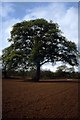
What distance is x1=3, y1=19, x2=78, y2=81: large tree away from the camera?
11.9 metres

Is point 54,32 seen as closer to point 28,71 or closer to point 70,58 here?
point 70,58

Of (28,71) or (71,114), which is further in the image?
(28,71)

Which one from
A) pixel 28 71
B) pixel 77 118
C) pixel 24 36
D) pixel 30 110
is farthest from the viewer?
pixel 24 36

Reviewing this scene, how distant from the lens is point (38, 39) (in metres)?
12.3

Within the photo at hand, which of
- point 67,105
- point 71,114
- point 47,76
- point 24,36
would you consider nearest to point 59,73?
point 47,76

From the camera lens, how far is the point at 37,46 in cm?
1204

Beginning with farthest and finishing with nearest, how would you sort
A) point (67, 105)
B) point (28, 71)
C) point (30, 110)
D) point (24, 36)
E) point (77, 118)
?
point (24, 36) → point (28, 71) → point (67, 105) → point (30, 110) → point (77, 118)

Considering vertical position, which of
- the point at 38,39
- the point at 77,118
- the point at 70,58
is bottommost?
the point at 77,118

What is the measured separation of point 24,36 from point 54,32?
178 centimetres

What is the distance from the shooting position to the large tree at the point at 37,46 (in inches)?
470

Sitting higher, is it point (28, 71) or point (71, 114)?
point (28, 71)

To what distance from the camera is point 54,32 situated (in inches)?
495

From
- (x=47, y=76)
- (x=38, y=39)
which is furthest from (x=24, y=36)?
(x=47, y=76)

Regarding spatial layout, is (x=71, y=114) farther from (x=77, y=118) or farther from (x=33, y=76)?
(x=33, y=76)
